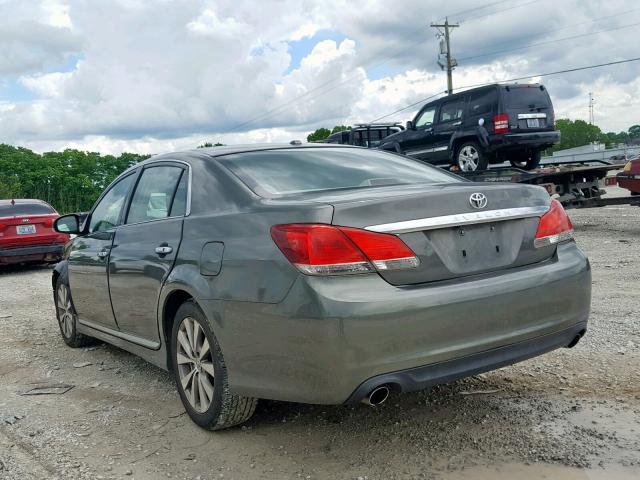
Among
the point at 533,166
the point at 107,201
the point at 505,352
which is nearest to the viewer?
the point at 505,352

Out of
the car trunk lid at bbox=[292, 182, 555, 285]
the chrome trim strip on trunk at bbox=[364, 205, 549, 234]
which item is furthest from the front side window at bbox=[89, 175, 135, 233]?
the chrome trim strip on trunk at bbox=[364, 205, 549, 234]

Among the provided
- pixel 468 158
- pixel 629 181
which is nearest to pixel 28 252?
pixel 468 158

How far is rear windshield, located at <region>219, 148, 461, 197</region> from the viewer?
12.7 feet

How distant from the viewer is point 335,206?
3.18 metres

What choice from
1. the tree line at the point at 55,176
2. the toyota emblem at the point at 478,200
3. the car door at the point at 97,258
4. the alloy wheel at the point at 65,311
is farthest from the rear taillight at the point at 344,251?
the tree line at the point at 55,176

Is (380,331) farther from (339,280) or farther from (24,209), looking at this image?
(24,209)

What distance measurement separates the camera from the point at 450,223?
10.6ft

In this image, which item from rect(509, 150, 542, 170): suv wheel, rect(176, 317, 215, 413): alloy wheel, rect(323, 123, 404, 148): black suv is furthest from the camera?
rect(323, 123, 404, 148): black suv

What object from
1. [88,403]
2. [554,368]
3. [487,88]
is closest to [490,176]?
[487,88]

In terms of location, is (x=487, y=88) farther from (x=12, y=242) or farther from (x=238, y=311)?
(x=238, y=311)

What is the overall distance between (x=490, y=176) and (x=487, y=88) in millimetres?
1957

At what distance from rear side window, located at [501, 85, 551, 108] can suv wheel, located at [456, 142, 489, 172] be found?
3.43 feet

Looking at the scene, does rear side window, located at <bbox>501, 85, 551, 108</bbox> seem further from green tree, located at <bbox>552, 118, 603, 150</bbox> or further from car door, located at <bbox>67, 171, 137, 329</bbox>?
green tree, located at <bbox>552, 118, 603, 150</bbox>

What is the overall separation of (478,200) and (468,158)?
1031 cm
